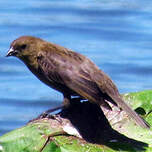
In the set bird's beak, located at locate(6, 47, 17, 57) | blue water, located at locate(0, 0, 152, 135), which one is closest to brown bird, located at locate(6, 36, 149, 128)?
bird's beak, located at locate(6, 47, 17, 57)

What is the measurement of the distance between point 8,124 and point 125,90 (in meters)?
1.99

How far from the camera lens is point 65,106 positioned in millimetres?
7773

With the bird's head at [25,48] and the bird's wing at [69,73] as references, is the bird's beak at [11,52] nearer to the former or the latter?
the bird's head at [25,48]

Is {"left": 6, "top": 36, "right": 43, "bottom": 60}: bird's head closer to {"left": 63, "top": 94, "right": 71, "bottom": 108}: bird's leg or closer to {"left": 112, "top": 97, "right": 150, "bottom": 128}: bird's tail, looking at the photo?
{"left": 63, "top": 94, "right": 71, "bottom": 108}: bird's leg

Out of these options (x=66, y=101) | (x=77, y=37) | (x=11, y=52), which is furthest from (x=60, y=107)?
(x=77, y=37)

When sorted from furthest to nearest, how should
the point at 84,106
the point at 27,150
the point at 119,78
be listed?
the point at 119,78
the point at 84,106
the point at 27,150

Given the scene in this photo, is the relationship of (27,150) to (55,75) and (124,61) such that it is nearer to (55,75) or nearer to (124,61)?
(55,75)

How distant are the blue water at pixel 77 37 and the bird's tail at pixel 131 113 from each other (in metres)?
5.34

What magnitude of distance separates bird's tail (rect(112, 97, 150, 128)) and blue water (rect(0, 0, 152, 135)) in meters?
5.34

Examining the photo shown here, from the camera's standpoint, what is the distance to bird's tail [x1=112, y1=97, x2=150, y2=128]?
22.9 feet

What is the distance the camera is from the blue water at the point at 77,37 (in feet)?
43.8

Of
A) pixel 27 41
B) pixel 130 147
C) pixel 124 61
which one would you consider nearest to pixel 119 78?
pixel 124 61

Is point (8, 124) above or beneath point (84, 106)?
beneath

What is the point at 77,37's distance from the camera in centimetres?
1538
